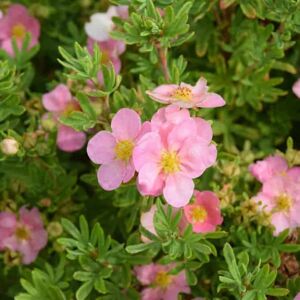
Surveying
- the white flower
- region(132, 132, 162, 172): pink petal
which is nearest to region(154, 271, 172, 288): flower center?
region(132, 132, 162, 172): pink petal

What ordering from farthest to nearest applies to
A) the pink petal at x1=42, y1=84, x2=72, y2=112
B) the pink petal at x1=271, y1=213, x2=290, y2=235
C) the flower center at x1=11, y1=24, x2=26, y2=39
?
the flower center at x1=11, y1=24, x2=26, y2=39 < the pink petal at x1=42, y1=84, x2=72, y2=112 < the pink petal at x1=271, y1=213, x2=290, y2=235

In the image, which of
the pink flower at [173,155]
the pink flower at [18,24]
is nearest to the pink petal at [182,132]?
the pink flower at [173,155]

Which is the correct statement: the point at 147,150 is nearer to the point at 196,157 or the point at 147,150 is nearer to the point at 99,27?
the point at 196,157

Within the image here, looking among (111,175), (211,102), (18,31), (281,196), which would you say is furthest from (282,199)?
(18,31)

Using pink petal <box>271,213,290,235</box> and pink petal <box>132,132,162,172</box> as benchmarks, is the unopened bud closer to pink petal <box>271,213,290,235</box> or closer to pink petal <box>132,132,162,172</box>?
pink petal <box>132,132,162,172</box>

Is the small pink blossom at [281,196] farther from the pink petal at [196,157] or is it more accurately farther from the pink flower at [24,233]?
the pink flower at [24,233]
